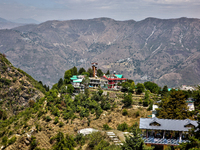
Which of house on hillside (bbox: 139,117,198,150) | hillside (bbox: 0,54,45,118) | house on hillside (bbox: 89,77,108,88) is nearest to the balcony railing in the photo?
house on hillside (bbox: 139,117,198,150)

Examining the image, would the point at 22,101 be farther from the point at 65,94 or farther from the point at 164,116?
the point at 164,116

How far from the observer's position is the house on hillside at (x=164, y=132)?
36.9 m

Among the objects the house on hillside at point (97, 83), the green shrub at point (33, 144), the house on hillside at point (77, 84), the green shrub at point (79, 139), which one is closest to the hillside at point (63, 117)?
the green shrub at point (33, 144)

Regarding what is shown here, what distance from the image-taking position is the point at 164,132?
3781 cm

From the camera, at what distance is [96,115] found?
195 ft

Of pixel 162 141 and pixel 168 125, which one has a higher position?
pixel 168 125

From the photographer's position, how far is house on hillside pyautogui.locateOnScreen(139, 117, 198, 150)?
36.9 metres

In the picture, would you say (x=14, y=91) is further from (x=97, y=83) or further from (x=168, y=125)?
(x=168, y=125)

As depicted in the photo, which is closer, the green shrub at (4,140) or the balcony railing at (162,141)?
the balcony railing at (162,141)

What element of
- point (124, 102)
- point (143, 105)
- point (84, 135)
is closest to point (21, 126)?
point (84, 135)

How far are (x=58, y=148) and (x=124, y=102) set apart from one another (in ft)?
109

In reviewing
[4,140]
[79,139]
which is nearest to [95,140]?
[79,139]

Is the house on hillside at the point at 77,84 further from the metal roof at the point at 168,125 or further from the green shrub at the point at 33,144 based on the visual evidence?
the metal roof at the point at 168,125

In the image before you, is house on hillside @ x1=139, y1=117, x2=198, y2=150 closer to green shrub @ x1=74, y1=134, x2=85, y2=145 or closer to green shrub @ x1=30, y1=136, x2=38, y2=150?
green shrub @ x1=74, y1=134, x2=85, y2=145
